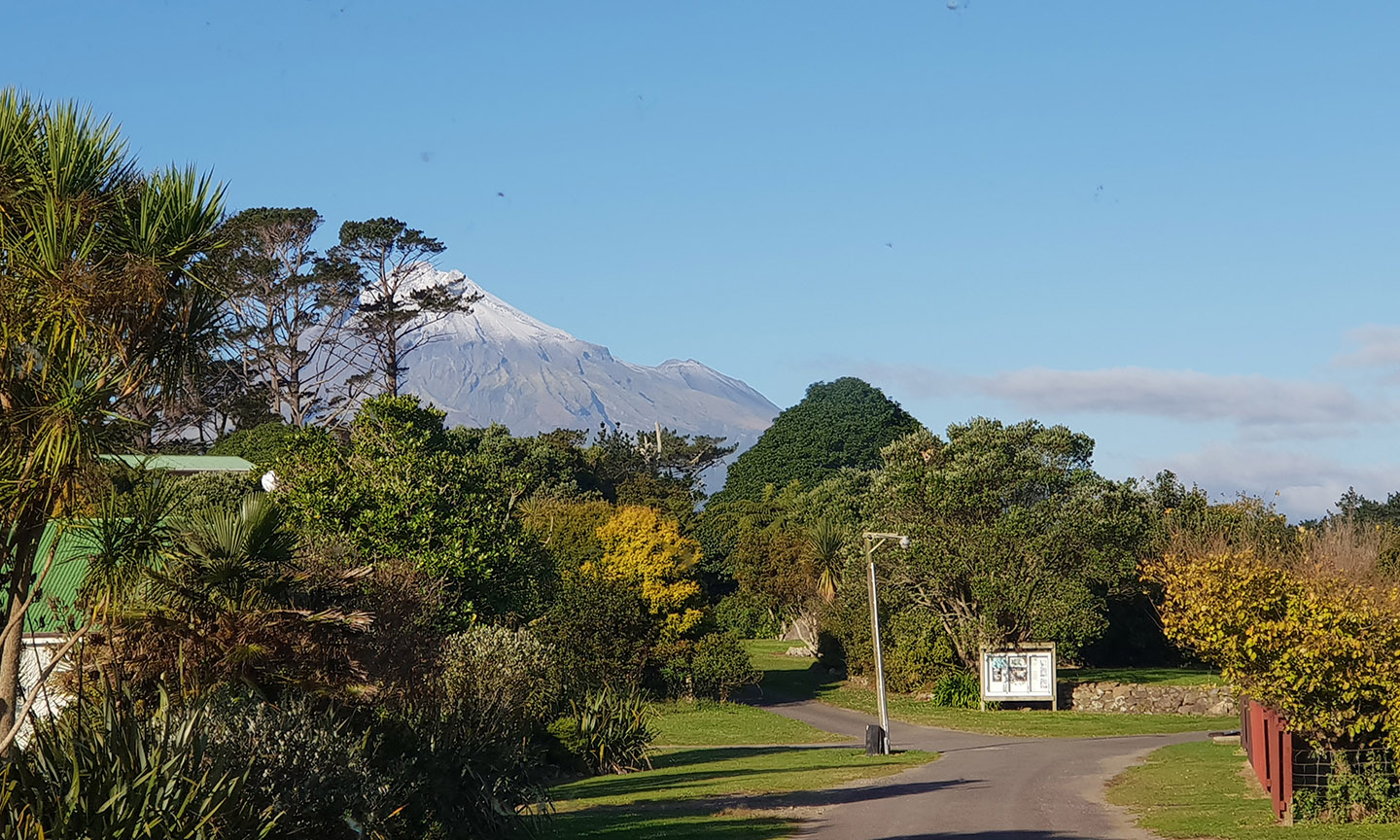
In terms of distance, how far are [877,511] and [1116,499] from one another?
31.7ft

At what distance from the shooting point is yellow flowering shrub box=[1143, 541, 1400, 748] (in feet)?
65.4

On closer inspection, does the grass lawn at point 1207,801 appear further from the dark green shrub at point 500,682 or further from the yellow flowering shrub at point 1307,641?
the dark green shrub at point 500,682

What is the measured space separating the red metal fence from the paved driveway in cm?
255

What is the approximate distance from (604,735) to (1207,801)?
561 inches

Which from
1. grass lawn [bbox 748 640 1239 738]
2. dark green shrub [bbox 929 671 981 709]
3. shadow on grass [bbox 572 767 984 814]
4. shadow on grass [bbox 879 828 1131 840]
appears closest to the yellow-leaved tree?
grass lawn [bbox 748 640 1239 738]

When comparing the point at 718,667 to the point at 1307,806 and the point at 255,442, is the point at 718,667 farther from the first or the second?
the point at 1307,806

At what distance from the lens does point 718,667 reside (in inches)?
2037

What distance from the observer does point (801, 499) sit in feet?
268

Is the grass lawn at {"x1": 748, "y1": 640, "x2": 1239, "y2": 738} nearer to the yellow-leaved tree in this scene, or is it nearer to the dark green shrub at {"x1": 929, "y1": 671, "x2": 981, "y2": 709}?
the dark green shrub at {"x1": 929, "y1": 671, "x2": 981, "y2": 709}

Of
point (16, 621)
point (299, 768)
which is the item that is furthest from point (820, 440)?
point (16, 621)

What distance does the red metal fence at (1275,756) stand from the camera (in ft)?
69.3

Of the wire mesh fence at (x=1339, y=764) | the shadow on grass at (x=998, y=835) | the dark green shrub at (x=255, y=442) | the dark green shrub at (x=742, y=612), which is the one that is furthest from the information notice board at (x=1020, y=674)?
the dark green shrub at (x=255, y=442)

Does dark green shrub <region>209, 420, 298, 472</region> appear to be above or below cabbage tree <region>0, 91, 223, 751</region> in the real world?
above

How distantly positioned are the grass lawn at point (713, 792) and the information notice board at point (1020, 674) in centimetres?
1387
